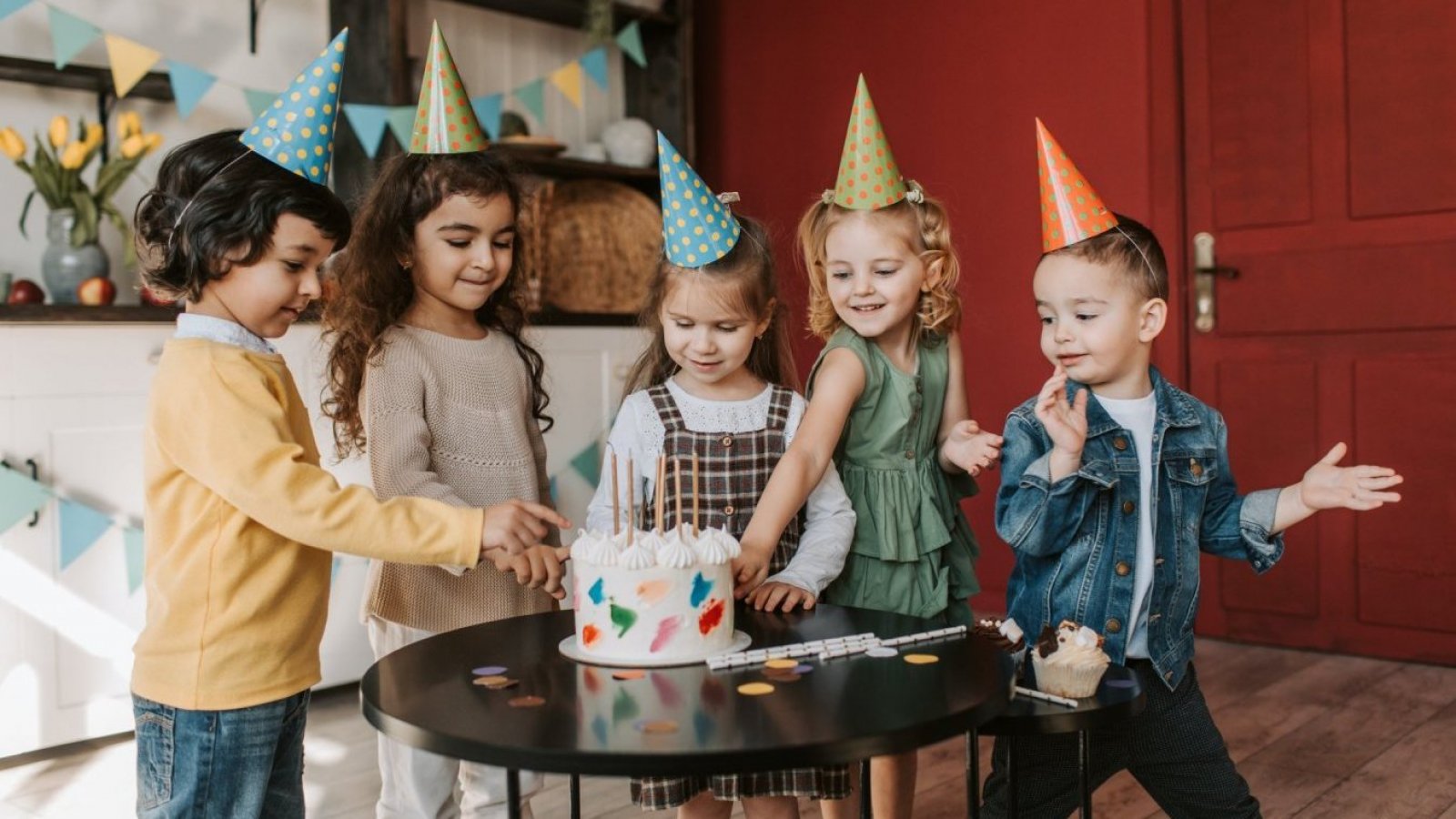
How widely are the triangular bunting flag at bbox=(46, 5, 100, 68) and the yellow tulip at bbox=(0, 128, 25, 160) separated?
0.22m

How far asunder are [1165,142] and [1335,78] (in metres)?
0.41

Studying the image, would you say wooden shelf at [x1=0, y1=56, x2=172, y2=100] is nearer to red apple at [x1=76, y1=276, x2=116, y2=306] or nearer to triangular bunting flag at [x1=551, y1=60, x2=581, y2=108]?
red apple at [x1=76, y1=276, x2=116, y2=306]

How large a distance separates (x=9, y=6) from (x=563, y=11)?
1581mm

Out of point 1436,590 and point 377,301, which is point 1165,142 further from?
point 377,301

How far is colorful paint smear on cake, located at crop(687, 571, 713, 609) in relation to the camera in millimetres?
1086

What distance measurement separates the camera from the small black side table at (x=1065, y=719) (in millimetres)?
1155

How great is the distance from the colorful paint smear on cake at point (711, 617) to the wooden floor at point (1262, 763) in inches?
41.3

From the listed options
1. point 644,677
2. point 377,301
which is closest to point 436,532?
point 644,677

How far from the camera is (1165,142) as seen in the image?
10.4ft

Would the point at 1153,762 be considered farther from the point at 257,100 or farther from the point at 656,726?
the point at 257,100

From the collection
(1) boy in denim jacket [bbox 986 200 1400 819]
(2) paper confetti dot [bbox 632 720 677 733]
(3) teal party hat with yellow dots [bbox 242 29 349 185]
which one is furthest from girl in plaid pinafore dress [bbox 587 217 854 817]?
(2) paper confetti dot [bbox 632 720 677 733]

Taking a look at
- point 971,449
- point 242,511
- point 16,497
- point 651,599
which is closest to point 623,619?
point 651,599

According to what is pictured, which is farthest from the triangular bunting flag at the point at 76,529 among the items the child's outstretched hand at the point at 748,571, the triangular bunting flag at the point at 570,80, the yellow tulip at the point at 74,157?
the triangular bunting flag at the point at 570,80

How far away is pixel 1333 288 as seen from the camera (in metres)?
2.98
